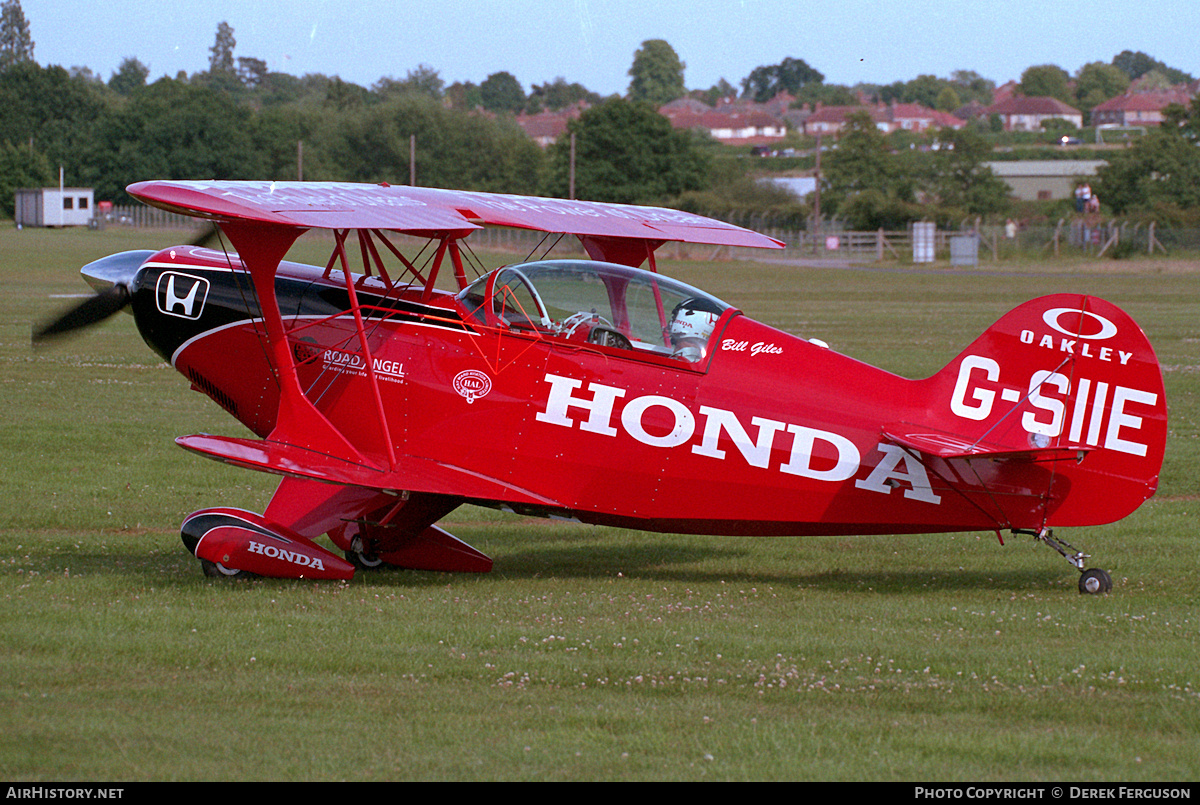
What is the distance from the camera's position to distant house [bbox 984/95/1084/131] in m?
170

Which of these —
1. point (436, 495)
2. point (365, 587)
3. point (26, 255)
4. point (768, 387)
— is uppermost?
point (26, 255)

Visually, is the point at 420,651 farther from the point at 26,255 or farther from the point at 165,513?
the point at 26,255

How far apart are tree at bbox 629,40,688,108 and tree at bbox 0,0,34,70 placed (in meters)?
77.5

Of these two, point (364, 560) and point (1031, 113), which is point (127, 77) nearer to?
point (1031, 113)

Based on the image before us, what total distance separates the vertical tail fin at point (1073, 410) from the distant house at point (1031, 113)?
565ft

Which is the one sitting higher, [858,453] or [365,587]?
[858,453]

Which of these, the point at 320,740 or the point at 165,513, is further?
the point at 165,513

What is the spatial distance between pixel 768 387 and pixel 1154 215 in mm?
64388

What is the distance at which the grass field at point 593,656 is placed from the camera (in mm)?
5320

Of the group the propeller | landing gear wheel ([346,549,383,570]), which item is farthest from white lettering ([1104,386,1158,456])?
the propeller

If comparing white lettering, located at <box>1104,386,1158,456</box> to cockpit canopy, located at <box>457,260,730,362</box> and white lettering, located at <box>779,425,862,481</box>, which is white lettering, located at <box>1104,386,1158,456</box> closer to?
white lettering, located at <box>779,425,862,481</box>

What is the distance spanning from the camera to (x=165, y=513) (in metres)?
11.4

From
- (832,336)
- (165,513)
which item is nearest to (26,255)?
(832,336)

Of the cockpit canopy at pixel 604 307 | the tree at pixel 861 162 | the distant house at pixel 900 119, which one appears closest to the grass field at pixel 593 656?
the cockpit canopy at pixel 604 307
